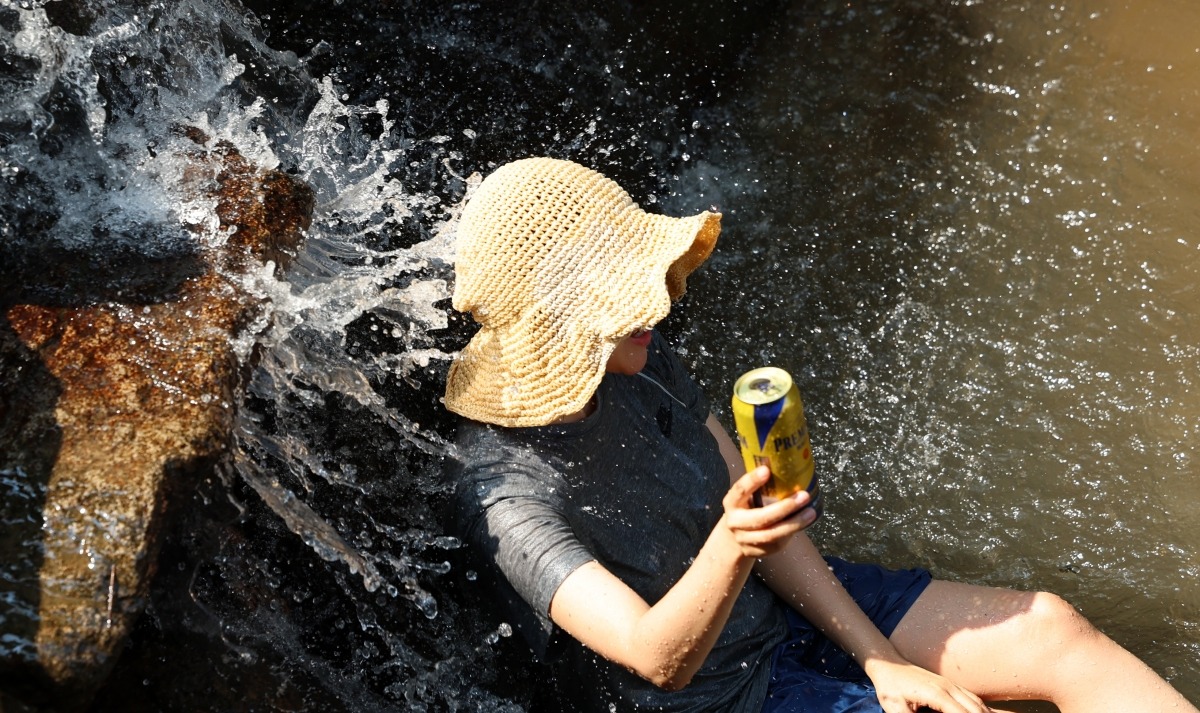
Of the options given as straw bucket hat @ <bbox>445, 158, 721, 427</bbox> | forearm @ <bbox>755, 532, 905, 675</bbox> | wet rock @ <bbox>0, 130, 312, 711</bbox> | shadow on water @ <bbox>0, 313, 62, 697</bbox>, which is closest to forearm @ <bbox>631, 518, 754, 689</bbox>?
straw bucket hat @ <bbox>445, 158, 721, 427</bbox>

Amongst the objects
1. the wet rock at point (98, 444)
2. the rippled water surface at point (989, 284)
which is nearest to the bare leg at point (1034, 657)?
the rippled water surface at point (989, 284)

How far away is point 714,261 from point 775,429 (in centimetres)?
230

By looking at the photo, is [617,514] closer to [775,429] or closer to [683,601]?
[683,601]

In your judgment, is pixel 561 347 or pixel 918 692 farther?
pixel 918 692

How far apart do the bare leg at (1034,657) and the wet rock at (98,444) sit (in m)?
1.64

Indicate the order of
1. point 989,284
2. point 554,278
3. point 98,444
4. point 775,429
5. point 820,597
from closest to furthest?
1. point 775,429
2. point 98,444
3. point 554,278
4. point 820,597
5. point 989,284

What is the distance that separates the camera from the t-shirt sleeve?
2.07m

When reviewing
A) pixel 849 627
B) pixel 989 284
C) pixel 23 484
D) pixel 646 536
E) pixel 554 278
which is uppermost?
pixel 554 278

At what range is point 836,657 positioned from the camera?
261 centimetres

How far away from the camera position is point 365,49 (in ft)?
12.2

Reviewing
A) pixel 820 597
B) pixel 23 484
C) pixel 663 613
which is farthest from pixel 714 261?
pixel 23 484

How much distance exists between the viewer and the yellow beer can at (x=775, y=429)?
1.66m

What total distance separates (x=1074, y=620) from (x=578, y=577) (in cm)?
119

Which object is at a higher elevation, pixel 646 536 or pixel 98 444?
pixel 98 444
